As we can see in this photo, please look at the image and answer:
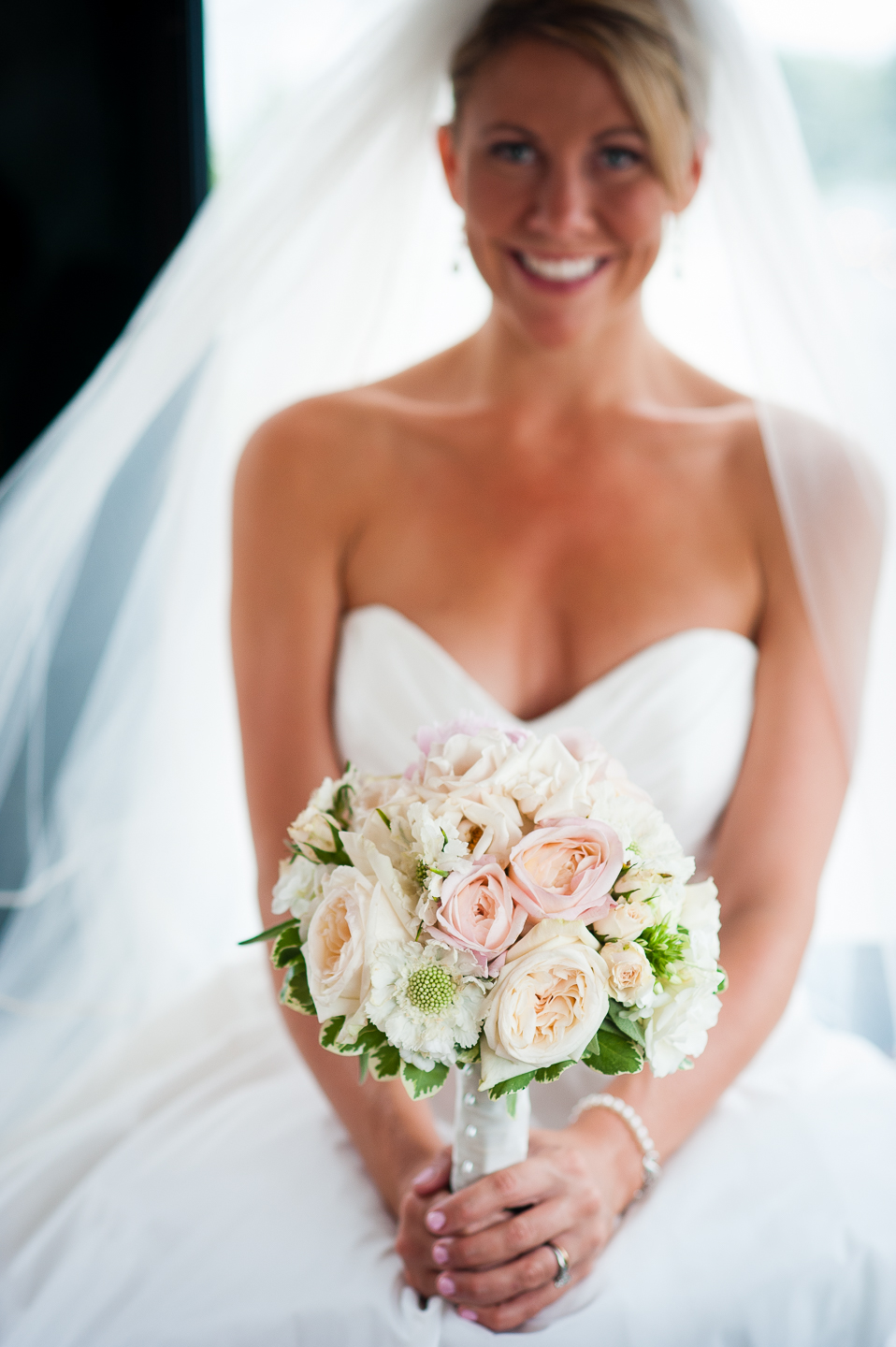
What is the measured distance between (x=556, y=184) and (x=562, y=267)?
0.34ft

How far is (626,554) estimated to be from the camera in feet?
5.45

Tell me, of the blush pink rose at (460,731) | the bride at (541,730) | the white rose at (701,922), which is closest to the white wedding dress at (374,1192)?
the bride at (541,730)

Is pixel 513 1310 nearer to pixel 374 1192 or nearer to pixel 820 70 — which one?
pixel 374 1192

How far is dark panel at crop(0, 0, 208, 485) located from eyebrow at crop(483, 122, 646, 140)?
1.28 m

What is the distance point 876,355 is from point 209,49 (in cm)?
176

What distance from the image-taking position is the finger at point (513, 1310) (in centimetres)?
108

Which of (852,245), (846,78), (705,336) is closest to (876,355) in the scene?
(852,245)

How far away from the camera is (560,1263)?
3.57ft

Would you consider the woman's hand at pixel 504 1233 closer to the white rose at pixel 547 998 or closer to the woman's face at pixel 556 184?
the white rose at pixel 547 998

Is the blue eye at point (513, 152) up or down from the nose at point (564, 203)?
up

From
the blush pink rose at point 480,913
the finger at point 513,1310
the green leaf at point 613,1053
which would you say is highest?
the blush pink rose at point 480,913

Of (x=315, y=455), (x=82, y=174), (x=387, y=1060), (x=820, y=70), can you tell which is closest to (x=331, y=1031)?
(x=387, y=1060)

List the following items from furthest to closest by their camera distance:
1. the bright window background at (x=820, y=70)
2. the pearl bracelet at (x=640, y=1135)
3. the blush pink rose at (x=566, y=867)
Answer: the bright window background at (x=820, y=70)
the pearl bracelet at (x=640, y=1135)
the blush pink rose at (x=566, y=867)

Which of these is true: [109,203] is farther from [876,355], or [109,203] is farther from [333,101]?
[876,355]
